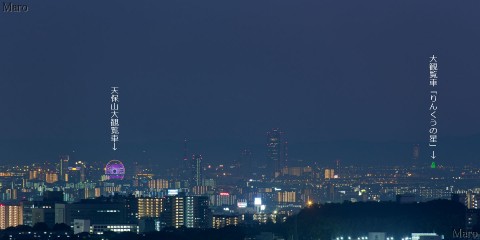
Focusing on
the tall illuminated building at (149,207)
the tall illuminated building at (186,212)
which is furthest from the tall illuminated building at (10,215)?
the tall illuminated building at (186,212)

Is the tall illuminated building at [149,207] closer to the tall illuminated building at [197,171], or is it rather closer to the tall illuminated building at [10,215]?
the tall illuminated building at [10,215]

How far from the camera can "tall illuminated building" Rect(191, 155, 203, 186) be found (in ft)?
355

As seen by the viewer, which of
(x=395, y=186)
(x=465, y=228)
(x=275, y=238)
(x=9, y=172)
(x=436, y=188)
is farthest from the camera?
(x=9, y=172)

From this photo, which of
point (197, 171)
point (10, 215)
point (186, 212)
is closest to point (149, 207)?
point (186, 212)

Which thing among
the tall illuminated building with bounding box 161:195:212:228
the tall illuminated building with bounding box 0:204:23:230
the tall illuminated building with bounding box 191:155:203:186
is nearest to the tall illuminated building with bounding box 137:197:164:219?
the tall illuminated building with bounding box 161:195:212:228

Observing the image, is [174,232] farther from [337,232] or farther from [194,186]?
[194,186]

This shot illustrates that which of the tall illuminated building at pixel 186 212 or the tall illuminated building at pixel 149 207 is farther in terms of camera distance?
the tall illuminated building at pixel 149 207

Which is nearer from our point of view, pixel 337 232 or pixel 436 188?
pixel 337 232

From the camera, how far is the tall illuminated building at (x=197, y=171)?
355 ft

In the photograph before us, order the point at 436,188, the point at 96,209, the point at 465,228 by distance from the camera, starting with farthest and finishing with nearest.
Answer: the point at 436,188 < the point at 96,209 < the point at 465,228

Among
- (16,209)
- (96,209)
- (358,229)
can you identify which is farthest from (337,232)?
(16,209)

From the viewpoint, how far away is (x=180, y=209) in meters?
82.4

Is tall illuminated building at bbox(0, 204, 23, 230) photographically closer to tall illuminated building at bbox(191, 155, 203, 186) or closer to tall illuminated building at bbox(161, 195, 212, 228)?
tall illuminated building at bbox(161, 195, 212, 228)

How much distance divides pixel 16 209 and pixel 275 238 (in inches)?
1027
